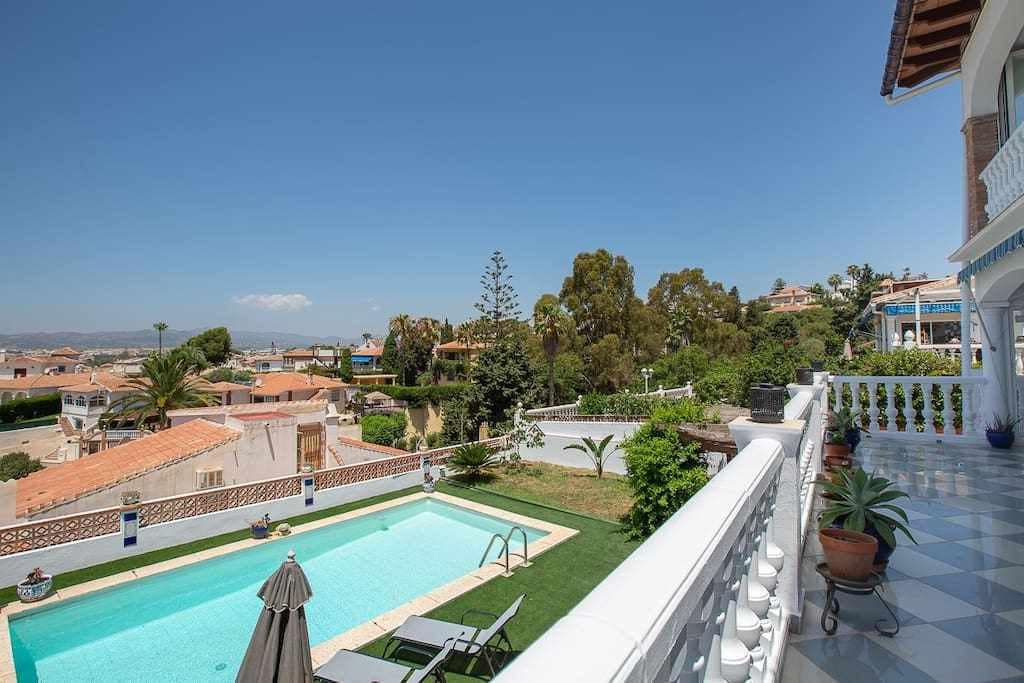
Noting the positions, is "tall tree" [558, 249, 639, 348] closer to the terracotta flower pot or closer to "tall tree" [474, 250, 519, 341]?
"tall tree" [474, 250, 519, 341]

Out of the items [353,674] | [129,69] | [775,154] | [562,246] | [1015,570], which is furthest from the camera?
[562,246]

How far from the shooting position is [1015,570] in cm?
323

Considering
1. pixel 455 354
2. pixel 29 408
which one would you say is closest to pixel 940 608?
pixel 455 354

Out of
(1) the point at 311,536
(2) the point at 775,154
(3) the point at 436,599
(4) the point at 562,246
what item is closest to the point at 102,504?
(1) the point at 311,536

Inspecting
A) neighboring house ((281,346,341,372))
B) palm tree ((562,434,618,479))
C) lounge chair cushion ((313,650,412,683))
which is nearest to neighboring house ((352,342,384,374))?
neighboring house ((281,346,341,372))

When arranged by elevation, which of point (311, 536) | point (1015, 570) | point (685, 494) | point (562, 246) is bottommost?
point (311, 536)

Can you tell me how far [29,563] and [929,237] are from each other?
22.0m

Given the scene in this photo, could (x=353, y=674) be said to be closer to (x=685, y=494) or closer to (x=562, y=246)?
(x=685, y=494)

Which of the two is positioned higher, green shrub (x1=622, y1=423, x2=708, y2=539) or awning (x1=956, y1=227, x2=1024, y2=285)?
awning (x1=956, y1=227, x2=1024, y2=285)

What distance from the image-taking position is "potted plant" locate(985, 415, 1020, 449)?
23.2 ft

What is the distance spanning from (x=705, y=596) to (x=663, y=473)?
23.7ft

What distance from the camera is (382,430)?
32000 millimetres

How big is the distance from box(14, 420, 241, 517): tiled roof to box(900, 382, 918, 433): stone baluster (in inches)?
684

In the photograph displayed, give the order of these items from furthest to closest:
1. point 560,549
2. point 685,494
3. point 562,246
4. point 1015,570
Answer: point 562,246 < point 560,549 < point 685,494 < point 1015,570
